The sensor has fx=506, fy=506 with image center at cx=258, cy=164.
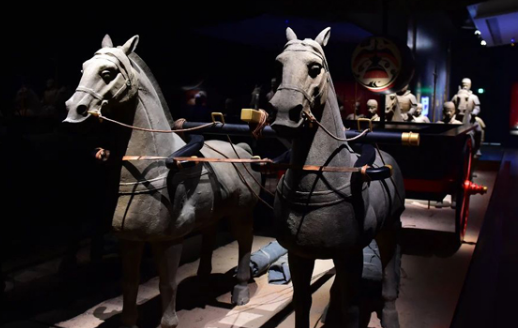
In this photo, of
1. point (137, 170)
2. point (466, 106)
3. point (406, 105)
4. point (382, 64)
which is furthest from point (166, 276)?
point (466, 106)

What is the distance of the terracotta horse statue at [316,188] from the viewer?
2.56 m

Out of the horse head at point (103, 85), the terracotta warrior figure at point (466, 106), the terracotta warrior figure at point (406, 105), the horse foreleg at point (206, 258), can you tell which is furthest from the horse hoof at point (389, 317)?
the terracotta warrior figure at point (466, 106)

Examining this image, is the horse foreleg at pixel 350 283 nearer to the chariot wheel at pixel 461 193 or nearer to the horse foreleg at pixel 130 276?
the horse foreleg at pixel 130 276

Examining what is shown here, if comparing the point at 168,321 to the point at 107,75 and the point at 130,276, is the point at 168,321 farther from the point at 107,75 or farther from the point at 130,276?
the point at 107,75

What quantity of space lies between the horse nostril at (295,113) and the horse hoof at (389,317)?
2.04 m

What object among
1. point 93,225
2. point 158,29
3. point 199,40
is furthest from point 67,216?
point 199,40

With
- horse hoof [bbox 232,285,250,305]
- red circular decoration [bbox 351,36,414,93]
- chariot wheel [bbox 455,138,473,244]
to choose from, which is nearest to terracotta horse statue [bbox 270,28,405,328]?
horse hoof [bbox 232,285,250,305]

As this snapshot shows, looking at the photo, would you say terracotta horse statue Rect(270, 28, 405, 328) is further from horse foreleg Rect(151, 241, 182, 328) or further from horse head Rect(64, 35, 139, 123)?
horse head Rect(64, 35, 139, 123)

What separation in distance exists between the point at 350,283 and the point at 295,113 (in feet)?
3.62

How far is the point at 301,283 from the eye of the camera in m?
3.05

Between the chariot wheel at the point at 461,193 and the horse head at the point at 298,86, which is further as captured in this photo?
the chariot wheel at the point at 461,193

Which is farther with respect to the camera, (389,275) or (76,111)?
(389,275)

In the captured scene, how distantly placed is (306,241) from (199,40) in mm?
3880

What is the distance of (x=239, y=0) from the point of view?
6.23 m
